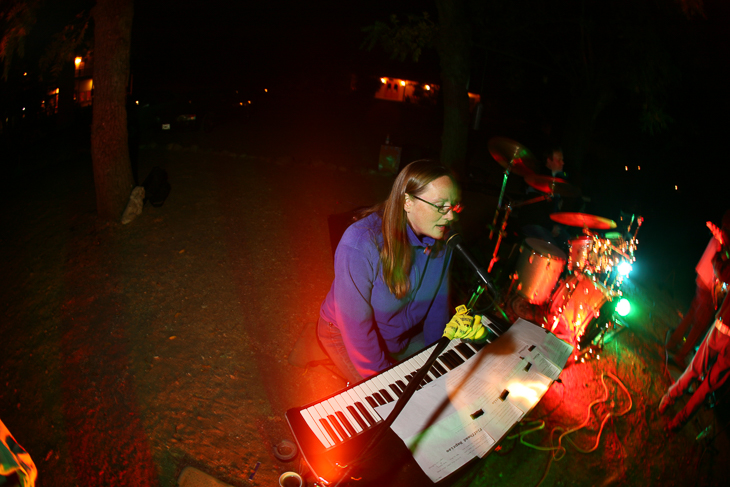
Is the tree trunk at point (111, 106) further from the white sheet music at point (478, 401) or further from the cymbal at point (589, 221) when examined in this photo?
the cymbal at point (589, 221)

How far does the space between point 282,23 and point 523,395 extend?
3054 centimetres

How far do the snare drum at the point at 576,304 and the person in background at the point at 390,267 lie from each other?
2524mm

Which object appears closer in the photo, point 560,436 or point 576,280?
point 560,436

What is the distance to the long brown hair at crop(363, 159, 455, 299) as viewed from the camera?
234cm

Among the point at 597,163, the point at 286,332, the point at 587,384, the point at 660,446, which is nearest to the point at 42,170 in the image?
the point at 286,332

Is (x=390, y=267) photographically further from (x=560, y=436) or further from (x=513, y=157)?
(x=513, y=157)

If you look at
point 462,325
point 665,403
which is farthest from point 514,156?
point 462,325

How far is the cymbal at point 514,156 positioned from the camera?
524 centimetres

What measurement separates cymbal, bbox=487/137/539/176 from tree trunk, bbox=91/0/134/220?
5765 millimetres

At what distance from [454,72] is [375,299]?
6.28m

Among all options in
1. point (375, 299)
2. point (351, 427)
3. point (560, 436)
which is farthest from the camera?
point (560, 436)

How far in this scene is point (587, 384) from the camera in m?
4.16

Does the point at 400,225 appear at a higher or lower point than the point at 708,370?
higher

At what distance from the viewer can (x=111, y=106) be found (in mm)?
5379
